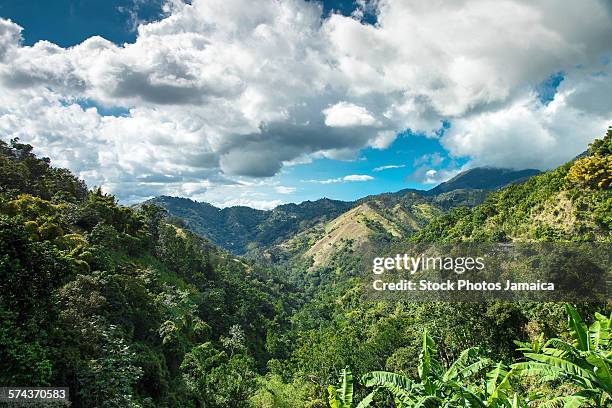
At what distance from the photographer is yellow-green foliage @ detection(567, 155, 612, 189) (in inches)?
2286

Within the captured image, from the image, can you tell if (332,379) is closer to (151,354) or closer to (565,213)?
(151,354)

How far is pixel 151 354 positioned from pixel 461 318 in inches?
1024

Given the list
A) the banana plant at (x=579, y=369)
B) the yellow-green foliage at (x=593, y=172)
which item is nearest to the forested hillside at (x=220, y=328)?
the banana plant at (x=579, y=369)

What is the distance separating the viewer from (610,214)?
2057 inches

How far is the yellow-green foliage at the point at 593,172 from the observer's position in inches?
2286

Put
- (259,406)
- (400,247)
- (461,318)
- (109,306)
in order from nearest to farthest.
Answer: (109,306) → (461,318) → (259,406) → (400,247)

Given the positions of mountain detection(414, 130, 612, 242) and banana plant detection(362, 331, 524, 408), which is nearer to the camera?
banana plant detection(362, 331, 524, 408)

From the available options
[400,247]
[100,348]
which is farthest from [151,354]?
[400,247]

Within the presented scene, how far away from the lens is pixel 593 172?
59.4 metres

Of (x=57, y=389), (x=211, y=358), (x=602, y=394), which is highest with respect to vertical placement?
(x=602, y=394)

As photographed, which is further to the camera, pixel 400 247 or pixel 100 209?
pixel 400 247

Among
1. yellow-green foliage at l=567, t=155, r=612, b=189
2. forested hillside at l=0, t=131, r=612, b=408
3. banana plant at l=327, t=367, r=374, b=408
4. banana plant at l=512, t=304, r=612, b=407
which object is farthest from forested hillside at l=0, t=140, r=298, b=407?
yellow-green foliage at l=567, t=155, r=612, b=189

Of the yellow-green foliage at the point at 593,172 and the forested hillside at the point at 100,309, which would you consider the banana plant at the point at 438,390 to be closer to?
the forested hillside at the point at 100,309

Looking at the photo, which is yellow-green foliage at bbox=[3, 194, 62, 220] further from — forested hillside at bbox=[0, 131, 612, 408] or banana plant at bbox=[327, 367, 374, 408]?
banana plant at bbox=[327, 367, 374, 408]
